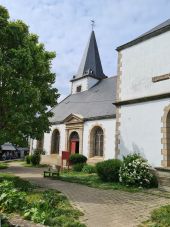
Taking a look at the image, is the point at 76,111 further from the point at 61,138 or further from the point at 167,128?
the point at 167,128

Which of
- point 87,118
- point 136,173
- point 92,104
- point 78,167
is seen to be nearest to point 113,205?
point 136,173

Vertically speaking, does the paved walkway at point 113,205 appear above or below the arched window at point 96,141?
below

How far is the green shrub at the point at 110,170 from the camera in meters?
13.1

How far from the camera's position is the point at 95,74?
3256 cm

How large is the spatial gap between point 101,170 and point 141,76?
5428 millimetres

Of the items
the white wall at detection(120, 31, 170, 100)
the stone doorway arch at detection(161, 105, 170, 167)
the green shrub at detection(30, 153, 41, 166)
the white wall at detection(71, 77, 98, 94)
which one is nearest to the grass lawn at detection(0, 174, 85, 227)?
the stone doorway arch at detection(161, 105, 170, 167)

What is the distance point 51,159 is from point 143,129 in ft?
50.1

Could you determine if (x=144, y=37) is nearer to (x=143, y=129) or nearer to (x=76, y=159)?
(x=143, y=129)

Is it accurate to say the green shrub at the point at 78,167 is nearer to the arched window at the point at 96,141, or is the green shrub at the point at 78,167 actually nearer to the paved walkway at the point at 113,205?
the arched window at the point at 96,141

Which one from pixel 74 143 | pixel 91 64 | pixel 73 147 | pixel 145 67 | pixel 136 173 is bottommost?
pixel 136 173

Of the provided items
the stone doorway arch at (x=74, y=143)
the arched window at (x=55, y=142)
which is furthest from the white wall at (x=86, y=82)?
the stone doorway arch at (x=74, y=143)

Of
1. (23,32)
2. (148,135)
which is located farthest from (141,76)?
(23,32)

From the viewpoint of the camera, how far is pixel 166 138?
12.5 meters

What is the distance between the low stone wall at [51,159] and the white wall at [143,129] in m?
12.2
